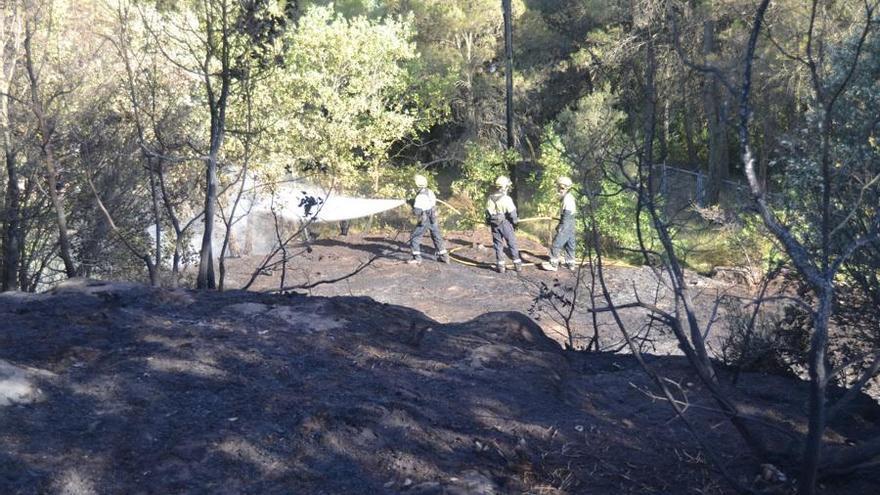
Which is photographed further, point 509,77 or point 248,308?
point 509,77

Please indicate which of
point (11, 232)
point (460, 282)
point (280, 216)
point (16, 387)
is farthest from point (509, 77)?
point (16, 387)

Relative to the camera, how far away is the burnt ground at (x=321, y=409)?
4.13 m

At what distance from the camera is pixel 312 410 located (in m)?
4.71

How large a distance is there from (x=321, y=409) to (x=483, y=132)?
A: 25.4 meters

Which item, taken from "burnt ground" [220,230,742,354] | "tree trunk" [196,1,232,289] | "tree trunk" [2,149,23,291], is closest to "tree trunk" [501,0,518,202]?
"burnt ground" [220,230,742,354]

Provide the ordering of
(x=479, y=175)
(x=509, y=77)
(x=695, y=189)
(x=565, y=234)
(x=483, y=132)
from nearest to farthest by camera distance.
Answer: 1. (x=565, y=234)
2. (x=695, y=189)
3. (x=479, y=175)
4. (x=509, y=77)
5. (x=483, y=132)

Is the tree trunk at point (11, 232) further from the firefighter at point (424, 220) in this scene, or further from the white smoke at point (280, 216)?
the firefighter at point (424, 220)

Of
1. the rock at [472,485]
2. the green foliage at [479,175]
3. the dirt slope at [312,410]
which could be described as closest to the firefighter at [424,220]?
the green foliage at [479,175]

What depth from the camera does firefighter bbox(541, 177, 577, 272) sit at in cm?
1820

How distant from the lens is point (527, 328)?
757cm

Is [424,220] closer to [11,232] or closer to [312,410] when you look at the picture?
[11,232]

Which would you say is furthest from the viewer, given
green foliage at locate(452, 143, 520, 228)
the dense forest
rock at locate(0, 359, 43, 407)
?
green foliage at locate(452, 143, 520, 228)

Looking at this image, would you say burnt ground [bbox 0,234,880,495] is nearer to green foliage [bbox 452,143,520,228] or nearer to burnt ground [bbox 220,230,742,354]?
burnt ground [bbox 220,230,742,354]

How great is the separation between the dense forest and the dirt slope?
69 cm
